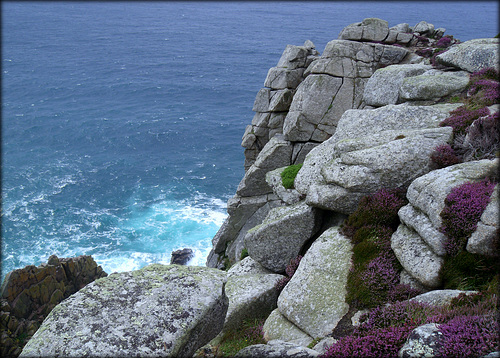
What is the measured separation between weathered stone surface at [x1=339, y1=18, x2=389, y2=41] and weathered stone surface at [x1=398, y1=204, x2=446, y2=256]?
26.6 meters

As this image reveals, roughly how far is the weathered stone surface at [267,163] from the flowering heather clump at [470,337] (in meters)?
26.5

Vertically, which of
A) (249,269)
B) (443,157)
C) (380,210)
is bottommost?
(249,269)

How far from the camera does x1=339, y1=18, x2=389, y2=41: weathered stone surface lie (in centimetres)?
3703

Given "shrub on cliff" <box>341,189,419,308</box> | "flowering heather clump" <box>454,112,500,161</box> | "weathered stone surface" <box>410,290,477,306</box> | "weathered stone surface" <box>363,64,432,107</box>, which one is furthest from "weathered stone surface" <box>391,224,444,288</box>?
"weathered stone surface" <box>363,64,432,107</box>

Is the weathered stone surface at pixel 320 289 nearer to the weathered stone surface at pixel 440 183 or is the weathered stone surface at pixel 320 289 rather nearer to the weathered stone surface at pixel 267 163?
the weathered stone surface at pixel 440 183

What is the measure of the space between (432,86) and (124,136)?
2649 inches

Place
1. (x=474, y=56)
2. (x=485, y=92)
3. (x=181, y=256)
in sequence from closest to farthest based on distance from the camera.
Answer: (x=485, y=92)
(x=474, y=56)
(x=181, y=256)

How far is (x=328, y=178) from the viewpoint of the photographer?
763 inches

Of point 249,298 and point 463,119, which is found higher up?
point 463,119

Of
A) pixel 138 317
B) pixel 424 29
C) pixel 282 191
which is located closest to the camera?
pixel 138 317

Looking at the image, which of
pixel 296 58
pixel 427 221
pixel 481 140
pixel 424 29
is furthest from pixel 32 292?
pixel 424 29

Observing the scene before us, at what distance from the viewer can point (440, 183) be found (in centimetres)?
1479

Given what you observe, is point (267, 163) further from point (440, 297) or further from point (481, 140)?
point (440, 297)

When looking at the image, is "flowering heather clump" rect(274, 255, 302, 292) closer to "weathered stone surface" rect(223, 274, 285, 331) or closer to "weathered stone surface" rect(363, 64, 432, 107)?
"weathered stone surface" rect(223, 274, 285, 331)
